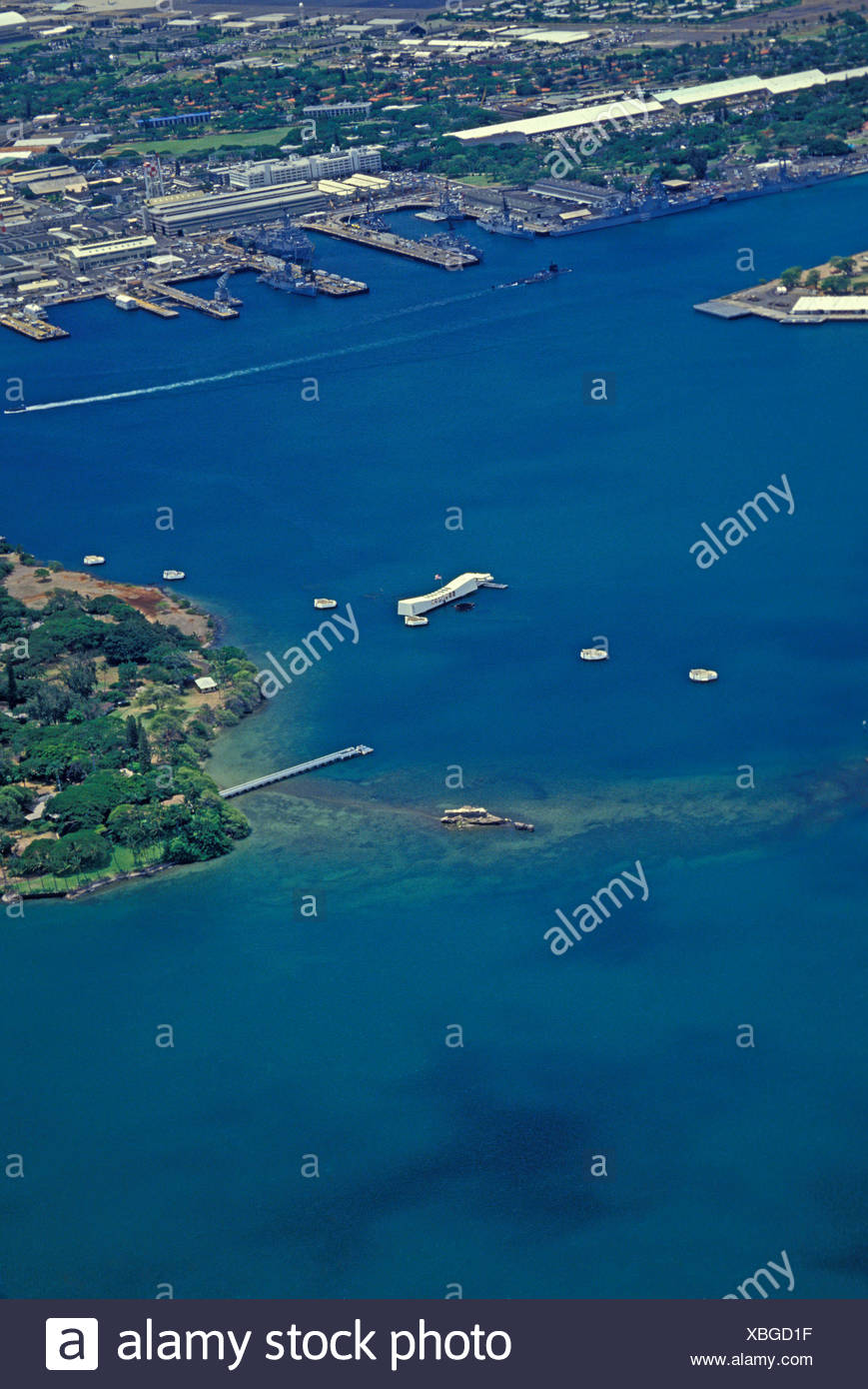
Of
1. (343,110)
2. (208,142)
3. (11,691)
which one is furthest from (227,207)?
(11,691)

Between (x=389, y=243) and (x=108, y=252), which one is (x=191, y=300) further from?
(x=389, y=243)

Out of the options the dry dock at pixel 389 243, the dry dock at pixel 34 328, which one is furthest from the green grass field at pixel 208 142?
the dry dock at pixel 34 328

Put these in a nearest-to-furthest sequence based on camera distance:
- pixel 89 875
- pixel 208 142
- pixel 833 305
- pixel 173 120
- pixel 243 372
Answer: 1. pixel 89 875
2. pixel 243 372
3. pixel 833 305
4. pixel 208 142
5. pixel 173 120

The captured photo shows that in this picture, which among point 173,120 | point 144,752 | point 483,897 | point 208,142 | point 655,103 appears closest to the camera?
point 483,897

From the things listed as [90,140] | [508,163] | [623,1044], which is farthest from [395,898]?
[90,140]

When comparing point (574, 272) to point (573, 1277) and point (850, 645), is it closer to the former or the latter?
point (850, 645)

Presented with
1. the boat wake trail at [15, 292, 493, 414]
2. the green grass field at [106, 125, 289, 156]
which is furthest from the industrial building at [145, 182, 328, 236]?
the boat wake trail at [15, 292, 493, 414]

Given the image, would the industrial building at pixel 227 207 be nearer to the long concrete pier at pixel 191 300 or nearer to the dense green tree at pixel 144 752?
the long concrete pier at pixel 191 300
